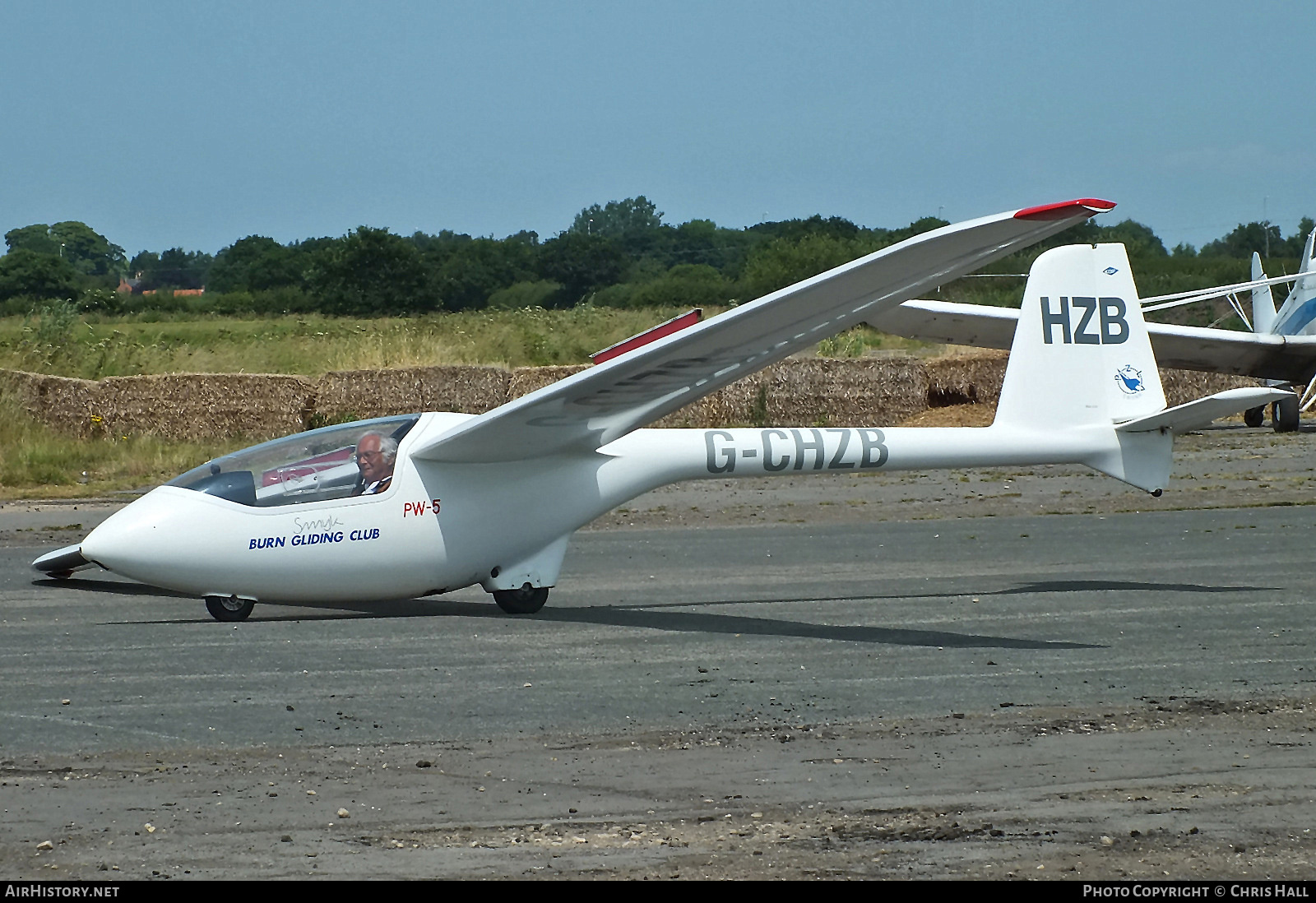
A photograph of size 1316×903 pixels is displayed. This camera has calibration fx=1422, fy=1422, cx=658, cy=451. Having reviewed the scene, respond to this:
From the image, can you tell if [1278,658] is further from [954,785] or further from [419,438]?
[419,438]

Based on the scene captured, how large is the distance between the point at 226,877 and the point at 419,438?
5505mm

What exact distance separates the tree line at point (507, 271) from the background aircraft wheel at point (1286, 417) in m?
20.1

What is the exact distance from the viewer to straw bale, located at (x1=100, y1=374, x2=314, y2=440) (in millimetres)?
25625

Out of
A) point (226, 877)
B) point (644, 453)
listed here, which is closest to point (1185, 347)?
point (644, 453)

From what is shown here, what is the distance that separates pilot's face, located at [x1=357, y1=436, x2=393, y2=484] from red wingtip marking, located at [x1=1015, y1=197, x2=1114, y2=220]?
14.8ft

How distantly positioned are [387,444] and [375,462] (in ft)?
0.50

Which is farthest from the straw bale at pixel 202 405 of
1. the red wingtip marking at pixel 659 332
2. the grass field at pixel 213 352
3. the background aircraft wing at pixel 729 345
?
the background aircraft wing at pixel 729 345

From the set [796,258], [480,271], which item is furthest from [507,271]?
[796,258]

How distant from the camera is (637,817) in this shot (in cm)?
519

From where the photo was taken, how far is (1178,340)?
27.3 m

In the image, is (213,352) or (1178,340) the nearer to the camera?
(1178,340)

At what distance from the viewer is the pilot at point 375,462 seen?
31.6 feet

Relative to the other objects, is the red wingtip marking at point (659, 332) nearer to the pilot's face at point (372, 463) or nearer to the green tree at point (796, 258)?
the pilot's face at point (372, 463)

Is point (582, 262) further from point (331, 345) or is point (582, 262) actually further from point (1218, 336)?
point (1218, 336)
